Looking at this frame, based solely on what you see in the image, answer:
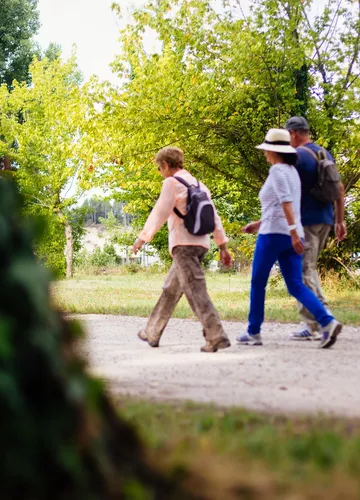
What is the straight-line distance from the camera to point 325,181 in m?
9.30

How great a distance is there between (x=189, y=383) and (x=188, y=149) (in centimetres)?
1392

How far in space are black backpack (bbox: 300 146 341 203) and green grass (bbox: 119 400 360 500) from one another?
4.84 metres

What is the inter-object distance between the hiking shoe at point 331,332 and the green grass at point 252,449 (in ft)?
11.7

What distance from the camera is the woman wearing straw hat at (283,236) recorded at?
8.31m

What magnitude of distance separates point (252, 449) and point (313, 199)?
6195 mm

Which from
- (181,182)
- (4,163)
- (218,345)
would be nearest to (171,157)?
(181,182)

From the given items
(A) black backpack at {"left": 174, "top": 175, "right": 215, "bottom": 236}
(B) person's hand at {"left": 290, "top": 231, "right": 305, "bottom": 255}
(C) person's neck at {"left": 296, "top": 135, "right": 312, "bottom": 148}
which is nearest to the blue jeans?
(B) person's hand at {"left": 290, "top": 231, "right": 305, "bottom": 255}

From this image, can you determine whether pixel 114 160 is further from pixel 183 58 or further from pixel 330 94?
pixel 330 94

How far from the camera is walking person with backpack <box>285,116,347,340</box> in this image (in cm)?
930

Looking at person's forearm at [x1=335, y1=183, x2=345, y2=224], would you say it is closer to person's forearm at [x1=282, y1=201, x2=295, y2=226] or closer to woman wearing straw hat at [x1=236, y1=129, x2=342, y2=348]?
woman wearing straw hat at [x1=236, y1=129, x2=342, y2=348]

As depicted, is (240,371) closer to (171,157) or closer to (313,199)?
(171,157)

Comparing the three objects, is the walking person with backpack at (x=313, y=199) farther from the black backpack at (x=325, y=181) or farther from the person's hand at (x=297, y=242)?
the person's hand at (x=297, y=242)

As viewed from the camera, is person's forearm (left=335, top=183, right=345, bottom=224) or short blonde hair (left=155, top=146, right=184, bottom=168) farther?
person's forearm (left=335, top=183, right=345, bottom=224)

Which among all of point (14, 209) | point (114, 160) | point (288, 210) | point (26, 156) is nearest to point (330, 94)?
point (114, 160)
